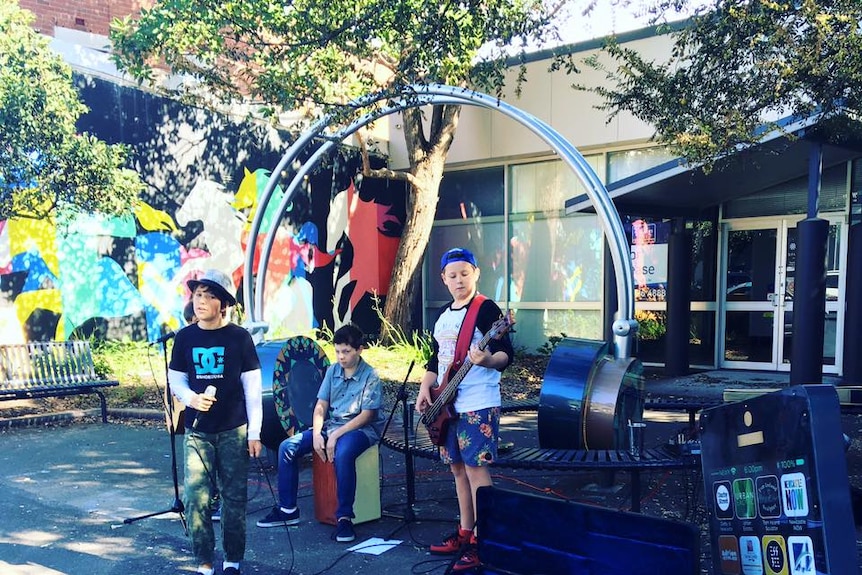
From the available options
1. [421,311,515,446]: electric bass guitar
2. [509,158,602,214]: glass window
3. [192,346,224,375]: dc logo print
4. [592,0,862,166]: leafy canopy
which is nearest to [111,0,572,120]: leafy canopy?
[592,0,862,166]: leafy canopy

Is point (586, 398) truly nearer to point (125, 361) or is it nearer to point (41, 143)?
point (41, 143)

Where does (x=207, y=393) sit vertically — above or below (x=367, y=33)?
below

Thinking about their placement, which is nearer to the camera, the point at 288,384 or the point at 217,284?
the point at 217,284

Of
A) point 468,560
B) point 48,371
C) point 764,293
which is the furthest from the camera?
point 764,293

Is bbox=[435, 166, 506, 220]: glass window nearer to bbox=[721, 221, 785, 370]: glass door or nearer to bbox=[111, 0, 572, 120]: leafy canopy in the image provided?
bbox=[721, 221, 785, 370]: glass door

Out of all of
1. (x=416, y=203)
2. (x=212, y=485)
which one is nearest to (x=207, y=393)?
(x=212, y=485)

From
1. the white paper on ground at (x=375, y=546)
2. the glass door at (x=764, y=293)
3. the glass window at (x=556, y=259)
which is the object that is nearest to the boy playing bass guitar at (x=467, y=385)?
the white paper on ground at (x=375, y=546)

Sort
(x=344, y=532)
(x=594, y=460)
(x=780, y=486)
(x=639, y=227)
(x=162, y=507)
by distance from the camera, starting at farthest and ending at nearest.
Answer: (x=639, y=227)
(x=162, y=507)
(x=344, y=532)
(x=594, y=460)
(x=780, y=486)

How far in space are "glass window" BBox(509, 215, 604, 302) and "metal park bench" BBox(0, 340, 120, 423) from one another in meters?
7.47

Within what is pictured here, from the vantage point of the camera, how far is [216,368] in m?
3.78

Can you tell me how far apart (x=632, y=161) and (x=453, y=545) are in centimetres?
882

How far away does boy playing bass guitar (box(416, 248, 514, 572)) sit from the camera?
149 inches

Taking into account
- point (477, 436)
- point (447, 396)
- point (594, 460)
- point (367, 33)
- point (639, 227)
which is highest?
point (367, 33)

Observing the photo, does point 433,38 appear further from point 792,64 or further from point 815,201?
point 815,201
